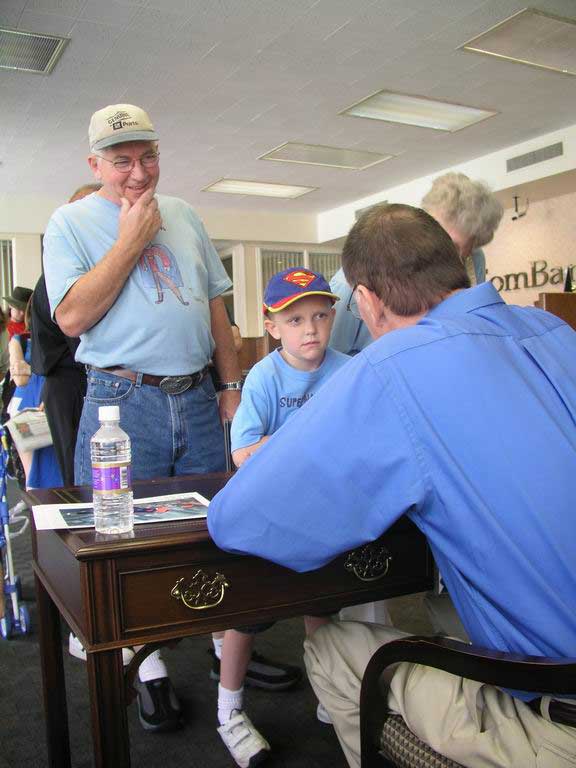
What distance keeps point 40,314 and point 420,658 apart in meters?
2.06

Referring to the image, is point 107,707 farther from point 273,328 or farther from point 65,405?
point 65,405

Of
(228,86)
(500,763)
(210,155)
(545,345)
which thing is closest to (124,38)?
(228,86)

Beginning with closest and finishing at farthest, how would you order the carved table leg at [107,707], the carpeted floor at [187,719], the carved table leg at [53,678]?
the carved table leg at [107,707], the carved table leg at [53,678], the carpeted floor at [187,719]

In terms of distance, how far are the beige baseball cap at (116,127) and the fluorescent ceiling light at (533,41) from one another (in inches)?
173

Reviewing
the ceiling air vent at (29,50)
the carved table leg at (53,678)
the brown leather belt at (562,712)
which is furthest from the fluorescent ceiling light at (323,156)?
the brown leather belt at (562,712)

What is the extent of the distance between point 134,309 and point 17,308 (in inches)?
144

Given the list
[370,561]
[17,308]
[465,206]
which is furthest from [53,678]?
[17,308]

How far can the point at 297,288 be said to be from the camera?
2039 mm

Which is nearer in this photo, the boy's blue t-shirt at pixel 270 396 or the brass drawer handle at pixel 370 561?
the brass drawer handle at pixel 370 561

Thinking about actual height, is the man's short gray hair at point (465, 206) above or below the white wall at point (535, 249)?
below

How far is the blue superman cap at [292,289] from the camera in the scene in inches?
79.8

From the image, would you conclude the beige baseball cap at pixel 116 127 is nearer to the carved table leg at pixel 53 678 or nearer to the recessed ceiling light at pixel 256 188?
the carved table leg at pixel 53 678

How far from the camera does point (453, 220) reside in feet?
7.50

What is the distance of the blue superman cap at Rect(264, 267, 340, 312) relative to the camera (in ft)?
6.65
